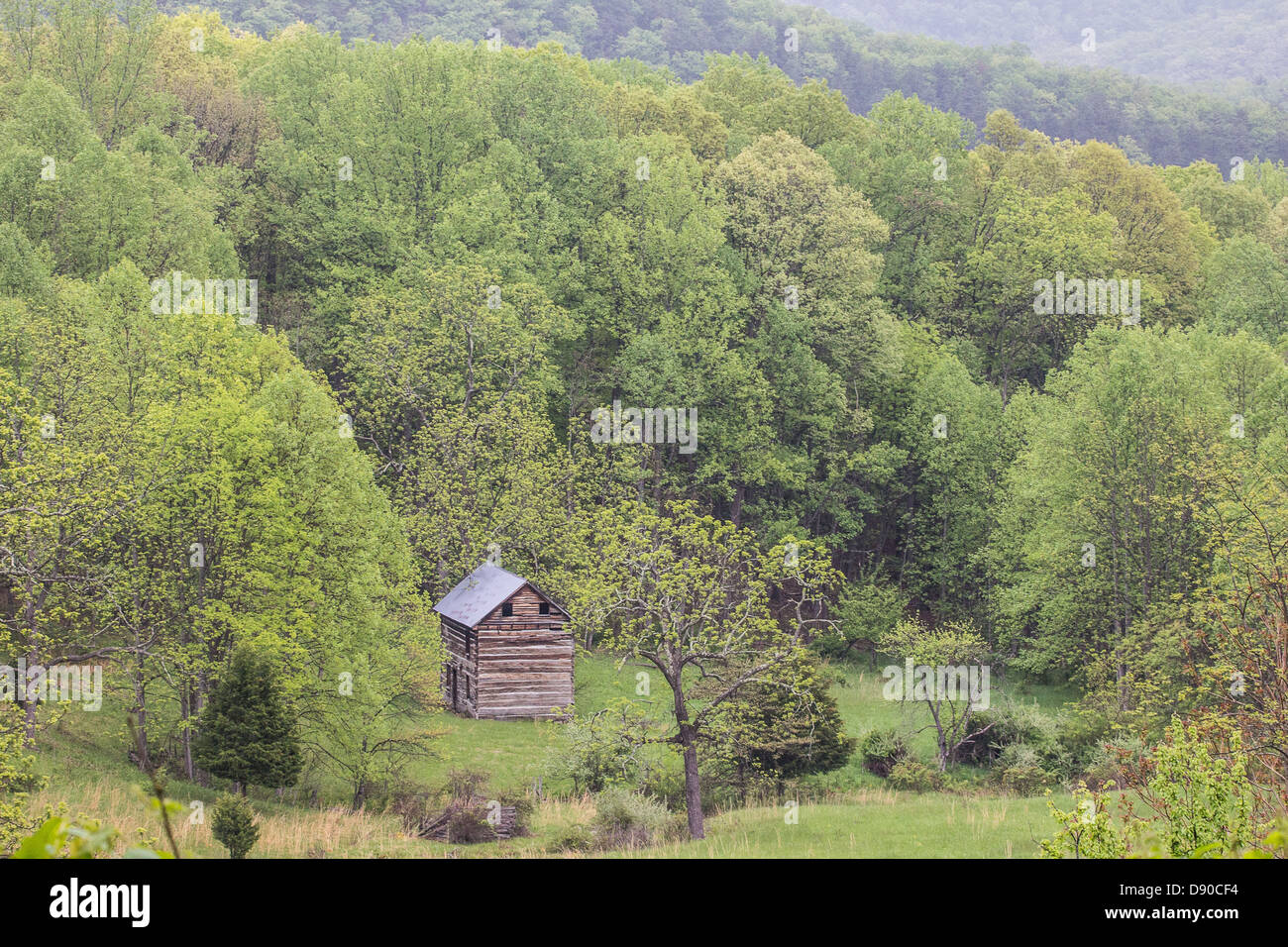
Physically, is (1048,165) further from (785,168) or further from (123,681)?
(123,681)

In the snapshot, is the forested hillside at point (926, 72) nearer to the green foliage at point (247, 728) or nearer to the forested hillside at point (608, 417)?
the forested hillside at point (608, 417)

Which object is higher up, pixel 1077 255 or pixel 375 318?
pixel 1077 255

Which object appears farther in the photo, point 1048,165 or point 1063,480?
point 1048,165

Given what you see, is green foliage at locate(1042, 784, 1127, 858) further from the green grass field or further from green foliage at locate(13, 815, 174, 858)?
the green grass field

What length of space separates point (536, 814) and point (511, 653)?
41.7 feet

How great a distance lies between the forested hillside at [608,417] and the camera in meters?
32.3

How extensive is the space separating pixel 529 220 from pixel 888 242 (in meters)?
23.2

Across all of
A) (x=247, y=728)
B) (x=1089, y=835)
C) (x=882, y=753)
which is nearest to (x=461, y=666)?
(x=882, y=753)

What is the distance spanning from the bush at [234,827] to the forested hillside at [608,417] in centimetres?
370

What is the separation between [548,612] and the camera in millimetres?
45656

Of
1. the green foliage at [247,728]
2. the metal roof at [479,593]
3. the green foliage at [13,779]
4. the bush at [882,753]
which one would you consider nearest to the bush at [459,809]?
the green foliage at [247,728]

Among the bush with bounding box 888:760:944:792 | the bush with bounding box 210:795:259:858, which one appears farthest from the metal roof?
the bush with bounding box 210:795:259:858

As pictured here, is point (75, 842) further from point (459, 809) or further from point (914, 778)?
point (914, 778)
